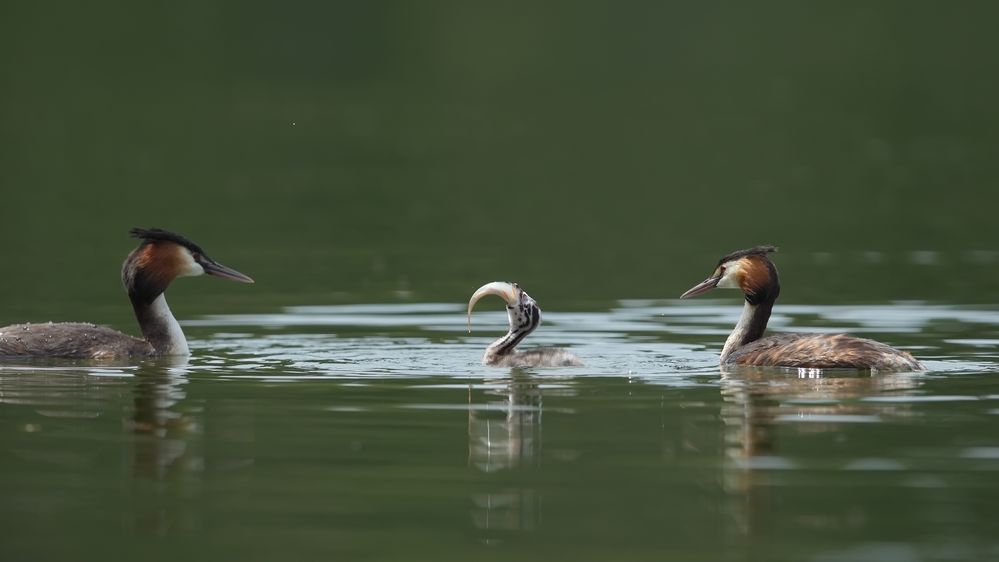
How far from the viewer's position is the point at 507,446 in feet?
40.2

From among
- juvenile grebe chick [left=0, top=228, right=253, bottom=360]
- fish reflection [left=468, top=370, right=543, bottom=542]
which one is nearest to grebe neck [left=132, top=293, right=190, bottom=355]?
juvenile grebe chick [left=0, top=228, right=253, bottom=360]

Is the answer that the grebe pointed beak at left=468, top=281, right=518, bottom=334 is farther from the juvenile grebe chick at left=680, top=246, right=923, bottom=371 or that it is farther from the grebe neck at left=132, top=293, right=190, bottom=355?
the grebe neck at left=132, top=293, right=190, bottom=355

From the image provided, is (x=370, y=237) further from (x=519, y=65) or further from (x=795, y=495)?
(x=519, y=65)

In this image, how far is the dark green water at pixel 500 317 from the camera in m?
10.2

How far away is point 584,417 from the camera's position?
522 inches

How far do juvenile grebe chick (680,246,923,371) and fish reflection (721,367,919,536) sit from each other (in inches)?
4.7

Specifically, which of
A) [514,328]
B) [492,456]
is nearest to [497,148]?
[514,328]

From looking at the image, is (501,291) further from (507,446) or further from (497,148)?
(497,148)

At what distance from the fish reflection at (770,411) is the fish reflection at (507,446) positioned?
108cm

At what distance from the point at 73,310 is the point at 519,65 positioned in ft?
169

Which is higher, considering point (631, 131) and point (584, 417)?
point (631, 131)

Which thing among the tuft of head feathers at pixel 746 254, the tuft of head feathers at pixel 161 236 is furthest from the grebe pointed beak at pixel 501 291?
the tuft of head feathers at pixel 161 236

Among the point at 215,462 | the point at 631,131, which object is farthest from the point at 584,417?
the point at 631,131

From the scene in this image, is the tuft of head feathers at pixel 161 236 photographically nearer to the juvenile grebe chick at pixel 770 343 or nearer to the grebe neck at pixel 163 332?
the grebe neck at pixel 163 332
